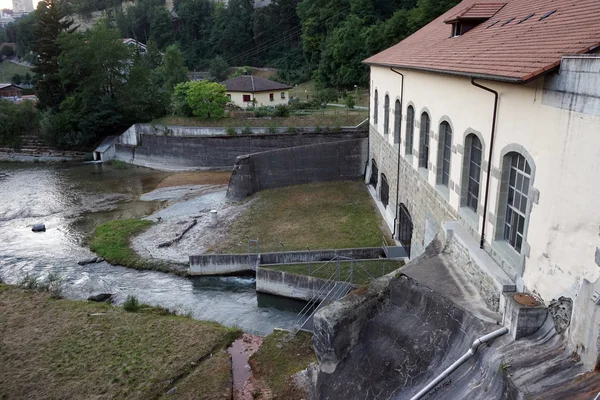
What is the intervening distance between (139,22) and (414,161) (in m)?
83.8

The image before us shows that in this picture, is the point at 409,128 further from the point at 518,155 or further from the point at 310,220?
the point at 518,155

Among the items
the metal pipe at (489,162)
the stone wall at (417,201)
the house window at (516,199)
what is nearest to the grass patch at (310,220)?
the stone wall at (417,201)

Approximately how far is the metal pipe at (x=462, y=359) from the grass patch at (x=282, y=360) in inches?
146

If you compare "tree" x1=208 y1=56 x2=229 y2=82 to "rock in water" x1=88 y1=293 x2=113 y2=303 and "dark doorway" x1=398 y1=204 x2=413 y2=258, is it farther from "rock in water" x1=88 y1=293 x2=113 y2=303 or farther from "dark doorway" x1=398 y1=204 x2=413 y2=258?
"dark doorway" x1=398 y1=204 x2=413 y2=258

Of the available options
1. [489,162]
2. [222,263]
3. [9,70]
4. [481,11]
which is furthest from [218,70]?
[489,162]

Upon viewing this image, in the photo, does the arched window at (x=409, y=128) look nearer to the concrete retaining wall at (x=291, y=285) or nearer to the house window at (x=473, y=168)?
the house window at (x=473, y=168)

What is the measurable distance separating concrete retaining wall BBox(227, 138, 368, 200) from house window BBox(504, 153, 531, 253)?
17633mm

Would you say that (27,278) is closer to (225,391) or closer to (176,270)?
(176,270)

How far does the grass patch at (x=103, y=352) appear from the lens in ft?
36.1

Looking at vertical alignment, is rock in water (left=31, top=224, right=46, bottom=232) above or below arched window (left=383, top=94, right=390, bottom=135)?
below

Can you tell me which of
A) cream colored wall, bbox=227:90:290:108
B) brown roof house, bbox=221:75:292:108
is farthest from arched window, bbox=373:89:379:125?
cream colored wall, bbox=227:90:290:108

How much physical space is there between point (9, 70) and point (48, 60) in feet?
169

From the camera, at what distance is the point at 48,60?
44656 mm

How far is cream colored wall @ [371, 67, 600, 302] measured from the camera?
608cm
